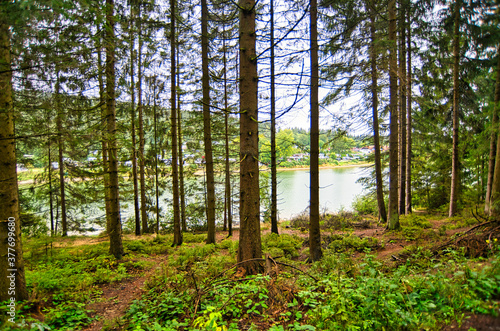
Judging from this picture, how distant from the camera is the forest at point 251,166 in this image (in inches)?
108

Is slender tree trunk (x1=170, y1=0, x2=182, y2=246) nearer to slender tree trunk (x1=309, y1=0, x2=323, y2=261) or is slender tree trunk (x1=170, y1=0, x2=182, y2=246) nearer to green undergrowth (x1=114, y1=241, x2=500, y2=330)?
slender tree trunk (x1=309, y1=0, x2=323, y2=261)

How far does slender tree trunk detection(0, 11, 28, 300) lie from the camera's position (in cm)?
346

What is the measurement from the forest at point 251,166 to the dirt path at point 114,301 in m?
0.06

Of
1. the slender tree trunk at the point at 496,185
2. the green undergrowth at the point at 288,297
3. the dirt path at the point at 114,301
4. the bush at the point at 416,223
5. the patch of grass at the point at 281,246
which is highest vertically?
the slender tree trunk at the point at 496,185

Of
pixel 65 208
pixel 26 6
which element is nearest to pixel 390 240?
pixel 26 6

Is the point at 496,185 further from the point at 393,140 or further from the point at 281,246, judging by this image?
the point at 281,246

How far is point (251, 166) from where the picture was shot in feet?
12.9

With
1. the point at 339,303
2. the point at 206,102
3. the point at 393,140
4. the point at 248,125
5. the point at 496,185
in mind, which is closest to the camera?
the point at 339,303

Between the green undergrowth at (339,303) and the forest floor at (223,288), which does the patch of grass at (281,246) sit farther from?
the green undergrowth at (339,303)

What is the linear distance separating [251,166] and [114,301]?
12.5 feet

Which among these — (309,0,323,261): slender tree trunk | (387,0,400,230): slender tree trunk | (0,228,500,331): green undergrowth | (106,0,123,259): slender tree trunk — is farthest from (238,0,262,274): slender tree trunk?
(387,0,400,230): slender tree trunk

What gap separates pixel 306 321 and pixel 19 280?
14.3 ft

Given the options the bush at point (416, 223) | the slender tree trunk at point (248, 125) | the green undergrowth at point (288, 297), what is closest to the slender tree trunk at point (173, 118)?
the green undergrowth at point (288, 297)

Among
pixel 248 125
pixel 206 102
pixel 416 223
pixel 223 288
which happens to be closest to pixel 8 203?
pixel 223 288
